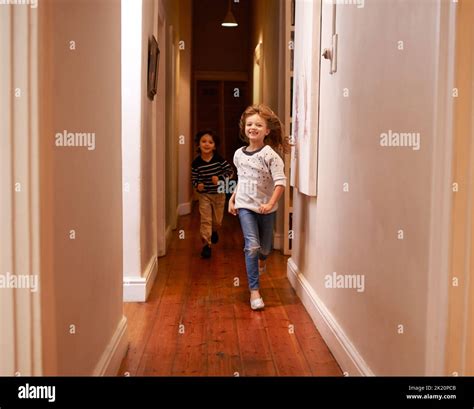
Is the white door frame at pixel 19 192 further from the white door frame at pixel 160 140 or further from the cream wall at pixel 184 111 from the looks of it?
the cream wall at pixel 184 111

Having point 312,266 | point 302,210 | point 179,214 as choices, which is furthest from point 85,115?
point 179,214

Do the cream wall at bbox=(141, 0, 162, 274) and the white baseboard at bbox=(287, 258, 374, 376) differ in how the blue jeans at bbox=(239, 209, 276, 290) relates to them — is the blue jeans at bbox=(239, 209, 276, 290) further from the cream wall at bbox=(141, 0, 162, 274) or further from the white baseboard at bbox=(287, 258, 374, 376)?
the cream wall at bbox=(141, 0, 162, 274)

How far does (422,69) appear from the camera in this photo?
168 cm

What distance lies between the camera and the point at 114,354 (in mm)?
2488

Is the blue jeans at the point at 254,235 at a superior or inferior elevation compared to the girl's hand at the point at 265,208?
inferior

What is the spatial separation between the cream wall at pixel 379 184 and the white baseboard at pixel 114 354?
1.00 metres

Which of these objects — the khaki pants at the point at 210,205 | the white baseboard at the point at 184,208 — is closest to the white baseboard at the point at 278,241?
the khaki pants at the point at 210,205

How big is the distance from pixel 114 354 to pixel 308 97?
191 cm

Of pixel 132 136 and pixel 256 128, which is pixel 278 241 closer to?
pixel 256 128

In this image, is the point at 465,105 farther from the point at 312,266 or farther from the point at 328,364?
the point at 312,266

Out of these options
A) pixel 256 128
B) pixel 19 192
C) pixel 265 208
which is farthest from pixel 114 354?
pixel 256 128

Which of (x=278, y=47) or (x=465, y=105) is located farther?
(x=278, y=47)

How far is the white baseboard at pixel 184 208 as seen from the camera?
848cm

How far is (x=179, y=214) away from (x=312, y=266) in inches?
198
